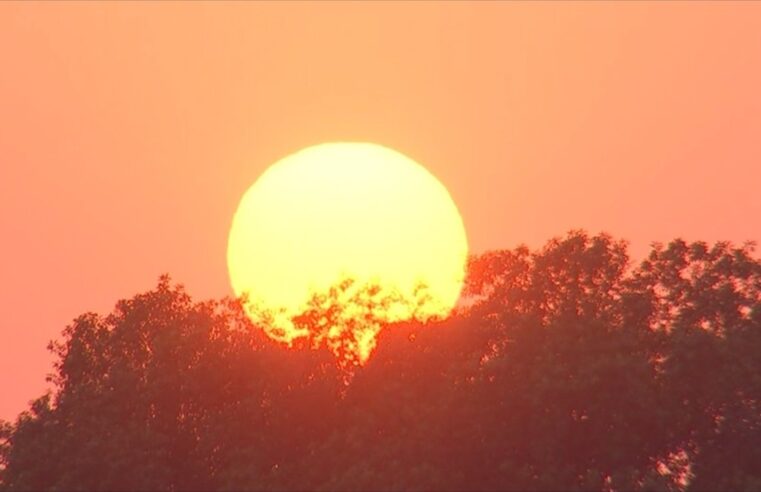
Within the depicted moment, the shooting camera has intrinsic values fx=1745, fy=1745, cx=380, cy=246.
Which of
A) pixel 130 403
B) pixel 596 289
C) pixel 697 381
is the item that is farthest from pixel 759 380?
pixel 130 403

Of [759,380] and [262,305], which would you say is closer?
[759,380]

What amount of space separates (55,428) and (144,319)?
625 cm

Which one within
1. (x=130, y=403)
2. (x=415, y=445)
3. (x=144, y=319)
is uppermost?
(x=144, y=319)

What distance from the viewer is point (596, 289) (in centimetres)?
6775

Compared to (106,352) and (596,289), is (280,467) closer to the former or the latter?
(106,352)

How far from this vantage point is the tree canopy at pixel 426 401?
61.0 meters

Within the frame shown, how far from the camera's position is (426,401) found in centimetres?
6225

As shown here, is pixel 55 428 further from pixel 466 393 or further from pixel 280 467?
pixel 466 393

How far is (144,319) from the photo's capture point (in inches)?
2677

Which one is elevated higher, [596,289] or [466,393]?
[596,289]

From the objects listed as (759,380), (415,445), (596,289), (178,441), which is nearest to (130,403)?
(178,441)

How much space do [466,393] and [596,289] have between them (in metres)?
8.73

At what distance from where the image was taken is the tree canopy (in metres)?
61.0

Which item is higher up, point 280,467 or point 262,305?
point 262,305
